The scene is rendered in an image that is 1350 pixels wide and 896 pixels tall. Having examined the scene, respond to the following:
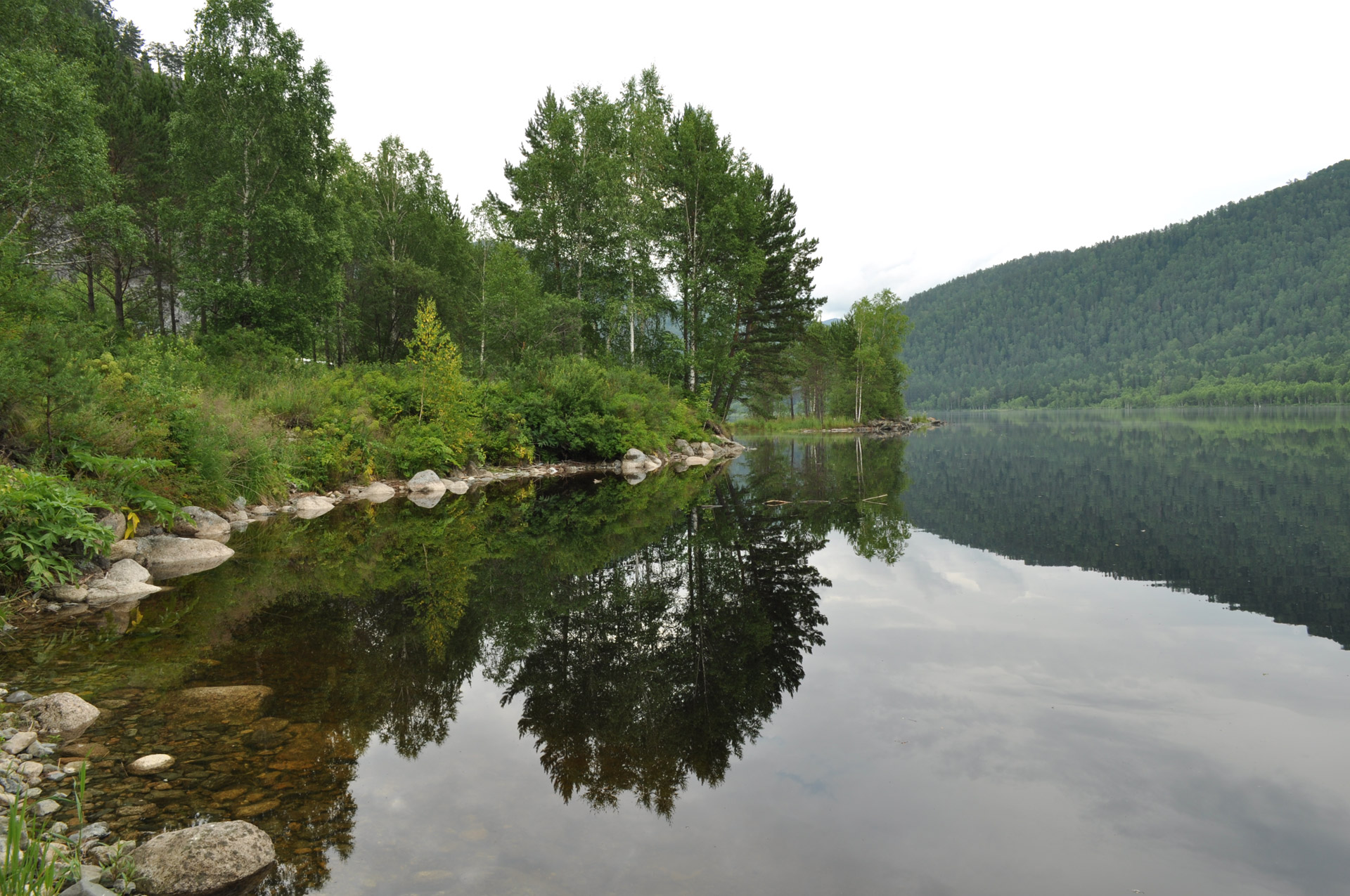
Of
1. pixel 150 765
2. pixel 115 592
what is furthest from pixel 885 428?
pixel 150 765

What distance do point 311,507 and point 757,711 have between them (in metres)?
13.9

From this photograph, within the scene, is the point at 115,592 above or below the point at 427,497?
below

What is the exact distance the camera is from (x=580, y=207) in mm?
33438

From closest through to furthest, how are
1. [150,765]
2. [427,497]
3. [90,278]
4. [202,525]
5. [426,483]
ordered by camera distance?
[150,765] < [202,525] < [427,497] < [426,483] < [90,278]

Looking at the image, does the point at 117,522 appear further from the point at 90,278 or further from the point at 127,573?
the point at 90,278

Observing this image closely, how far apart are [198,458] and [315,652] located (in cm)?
854

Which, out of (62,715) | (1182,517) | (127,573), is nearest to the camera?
(62,715)

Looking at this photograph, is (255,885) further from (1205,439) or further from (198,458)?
(1205,439)

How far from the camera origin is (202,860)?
3221 mm

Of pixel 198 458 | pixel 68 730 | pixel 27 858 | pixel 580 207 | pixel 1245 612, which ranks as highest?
pixel 580 207

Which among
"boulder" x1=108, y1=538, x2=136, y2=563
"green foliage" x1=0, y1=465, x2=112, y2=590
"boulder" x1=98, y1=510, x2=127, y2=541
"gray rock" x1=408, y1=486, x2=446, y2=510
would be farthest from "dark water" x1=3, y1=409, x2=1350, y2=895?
"gray rock" x1=408, y1=486, x2=446, y2=510

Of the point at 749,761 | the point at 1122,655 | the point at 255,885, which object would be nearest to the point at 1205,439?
the point at 1122,655

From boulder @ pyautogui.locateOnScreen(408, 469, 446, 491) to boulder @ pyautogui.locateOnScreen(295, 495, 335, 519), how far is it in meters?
3.43

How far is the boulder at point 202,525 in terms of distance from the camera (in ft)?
37.8
